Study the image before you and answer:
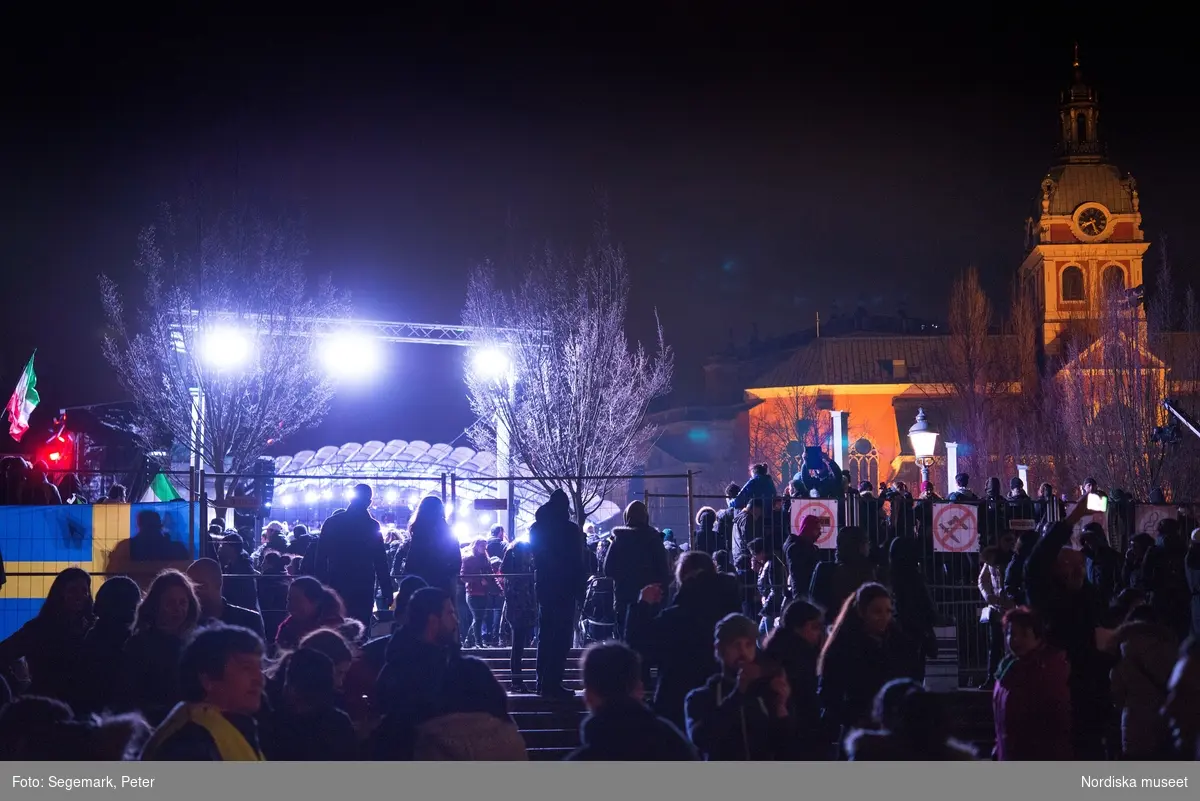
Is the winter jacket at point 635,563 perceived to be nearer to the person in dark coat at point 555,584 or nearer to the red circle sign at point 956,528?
the person in dark coat at point 555,584

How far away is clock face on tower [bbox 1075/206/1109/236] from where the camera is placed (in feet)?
232

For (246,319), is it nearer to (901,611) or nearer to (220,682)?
(901,611)

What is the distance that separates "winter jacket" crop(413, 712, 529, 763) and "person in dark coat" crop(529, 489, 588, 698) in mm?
5509

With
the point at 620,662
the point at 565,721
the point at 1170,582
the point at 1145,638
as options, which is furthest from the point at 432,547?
the point at 1170,582

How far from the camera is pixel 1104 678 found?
7.48 meters

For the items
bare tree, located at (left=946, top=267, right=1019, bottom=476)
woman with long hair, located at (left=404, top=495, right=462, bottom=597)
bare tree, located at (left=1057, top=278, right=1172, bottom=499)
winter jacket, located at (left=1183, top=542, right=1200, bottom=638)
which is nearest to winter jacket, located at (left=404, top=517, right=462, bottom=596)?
woman with long hair, located at (left=404, top=495, right=462, bottom=597)

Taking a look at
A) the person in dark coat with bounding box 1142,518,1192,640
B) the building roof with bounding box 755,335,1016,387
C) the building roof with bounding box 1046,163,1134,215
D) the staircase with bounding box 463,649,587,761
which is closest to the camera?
the staircase with bounding box 463,649,587,761

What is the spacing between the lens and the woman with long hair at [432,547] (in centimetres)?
1056

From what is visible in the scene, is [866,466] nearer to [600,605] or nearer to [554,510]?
[600,605]

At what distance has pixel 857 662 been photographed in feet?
22.1

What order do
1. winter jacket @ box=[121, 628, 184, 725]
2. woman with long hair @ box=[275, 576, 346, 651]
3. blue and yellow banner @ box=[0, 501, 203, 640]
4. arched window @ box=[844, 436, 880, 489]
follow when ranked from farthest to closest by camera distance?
arched window @ box=[844, 436, 880, 489]
blue and yellow banner @ box=[0, 501, 203, 640]
woman with long hair @ box=[275, 576, 346, 651]
winter jacket @ box=[121, 628, 184, 725]

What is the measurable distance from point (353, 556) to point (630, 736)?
596 cm

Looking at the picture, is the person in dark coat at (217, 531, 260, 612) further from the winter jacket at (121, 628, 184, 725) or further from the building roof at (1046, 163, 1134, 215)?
the building roof at (1046, 163, 1134, 215)

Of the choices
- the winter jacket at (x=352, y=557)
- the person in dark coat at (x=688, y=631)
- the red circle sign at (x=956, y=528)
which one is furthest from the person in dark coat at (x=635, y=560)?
the red circle sign at (x=956, y=528)
